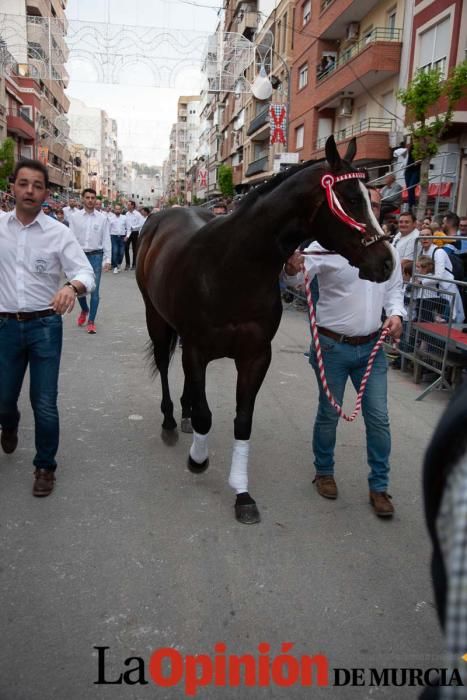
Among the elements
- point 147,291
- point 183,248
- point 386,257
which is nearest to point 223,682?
point 386,257

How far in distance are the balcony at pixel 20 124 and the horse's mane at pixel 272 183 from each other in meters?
45.5

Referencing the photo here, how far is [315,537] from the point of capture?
3254 millimetres

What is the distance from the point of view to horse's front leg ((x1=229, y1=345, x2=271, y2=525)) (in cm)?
343

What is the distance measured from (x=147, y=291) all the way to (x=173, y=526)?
2453 mm

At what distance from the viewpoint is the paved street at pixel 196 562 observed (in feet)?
7.55

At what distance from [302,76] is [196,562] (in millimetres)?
27298

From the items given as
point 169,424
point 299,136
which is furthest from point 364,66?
point 169,424

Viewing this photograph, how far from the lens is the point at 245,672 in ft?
7.31

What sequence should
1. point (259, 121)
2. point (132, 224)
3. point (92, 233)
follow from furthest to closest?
1. point (259, 121)
2. point (132, 224)
3. point (92, 233)

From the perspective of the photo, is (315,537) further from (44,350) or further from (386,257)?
(44,350)

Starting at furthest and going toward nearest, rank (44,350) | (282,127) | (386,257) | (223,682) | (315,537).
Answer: (282,127)
(44,350)
(315,537)
(386,257)
(223,682)

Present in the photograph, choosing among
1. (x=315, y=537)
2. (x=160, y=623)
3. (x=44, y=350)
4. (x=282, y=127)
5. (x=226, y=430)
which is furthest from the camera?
(x=282, y=127)

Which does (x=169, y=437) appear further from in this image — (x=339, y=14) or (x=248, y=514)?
(x=339, y=14)

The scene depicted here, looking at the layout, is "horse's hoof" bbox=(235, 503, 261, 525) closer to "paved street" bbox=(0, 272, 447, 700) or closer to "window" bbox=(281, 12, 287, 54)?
"paved street" bbox=(0, 272, 447, 700)
